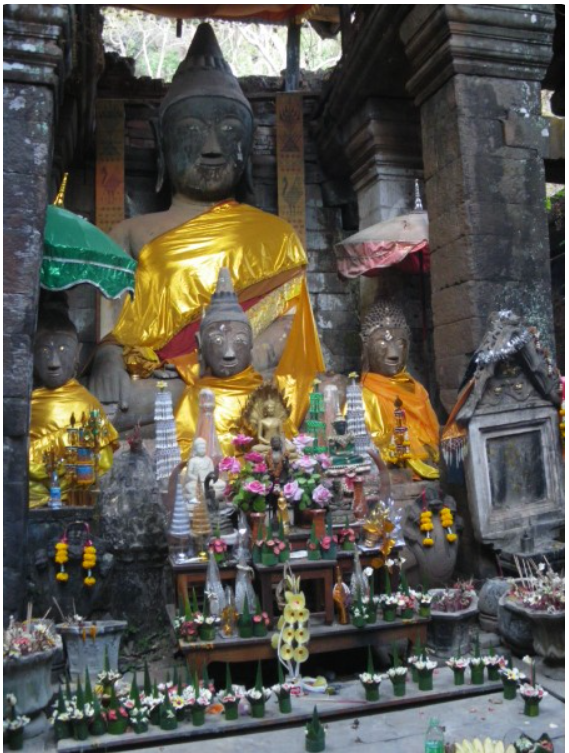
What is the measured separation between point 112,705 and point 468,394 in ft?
10.0

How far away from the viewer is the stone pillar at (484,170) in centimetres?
611

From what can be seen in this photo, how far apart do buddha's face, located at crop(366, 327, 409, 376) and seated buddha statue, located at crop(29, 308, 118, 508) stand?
265cm

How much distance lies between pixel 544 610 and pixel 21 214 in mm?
3744

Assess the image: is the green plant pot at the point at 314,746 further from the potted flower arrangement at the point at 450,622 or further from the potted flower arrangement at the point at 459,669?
the potted flower arrangement at the point at 450,622

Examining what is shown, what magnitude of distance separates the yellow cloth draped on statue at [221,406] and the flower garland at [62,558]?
2.12 metres

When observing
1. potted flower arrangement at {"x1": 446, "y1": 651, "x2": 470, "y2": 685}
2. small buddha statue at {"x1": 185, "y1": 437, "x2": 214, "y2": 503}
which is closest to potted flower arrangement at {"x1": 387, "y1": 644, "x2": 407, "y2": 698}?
potted flower arrangement at {"x1": 446, "y1": 651, "x2": 470, "y2": 685}

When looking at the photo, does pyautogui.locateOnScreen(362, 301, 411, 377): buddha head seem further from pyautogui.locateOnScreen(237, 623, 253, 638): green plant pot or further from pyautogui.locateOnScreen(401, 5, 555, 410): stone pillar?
pyautogui.locateOnScreen(237, 623, 253, 638): green plant pot

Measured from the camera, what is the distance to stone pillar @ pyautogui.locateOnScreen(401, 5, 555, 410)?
611 cm

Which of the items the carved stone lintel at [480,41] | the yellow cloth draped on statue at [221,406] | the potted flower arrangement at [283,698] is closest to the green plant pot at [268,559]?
the potted flower arrangement at [283,698]

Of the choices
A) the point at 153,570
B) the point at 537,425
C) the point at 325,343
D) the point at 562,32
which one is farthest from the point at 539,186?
the point at 153,570

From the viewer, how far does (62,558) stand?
4336 millimetres

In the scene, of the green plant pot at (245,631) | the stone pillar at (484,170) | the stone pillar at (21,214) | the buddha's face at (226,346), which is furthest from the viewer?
the buddha's face at (226,346)

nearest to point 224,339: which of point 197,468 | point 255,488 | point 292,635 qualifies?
point 197,468

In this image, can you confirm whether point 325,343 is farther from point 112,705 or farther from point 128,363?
point 112,705
